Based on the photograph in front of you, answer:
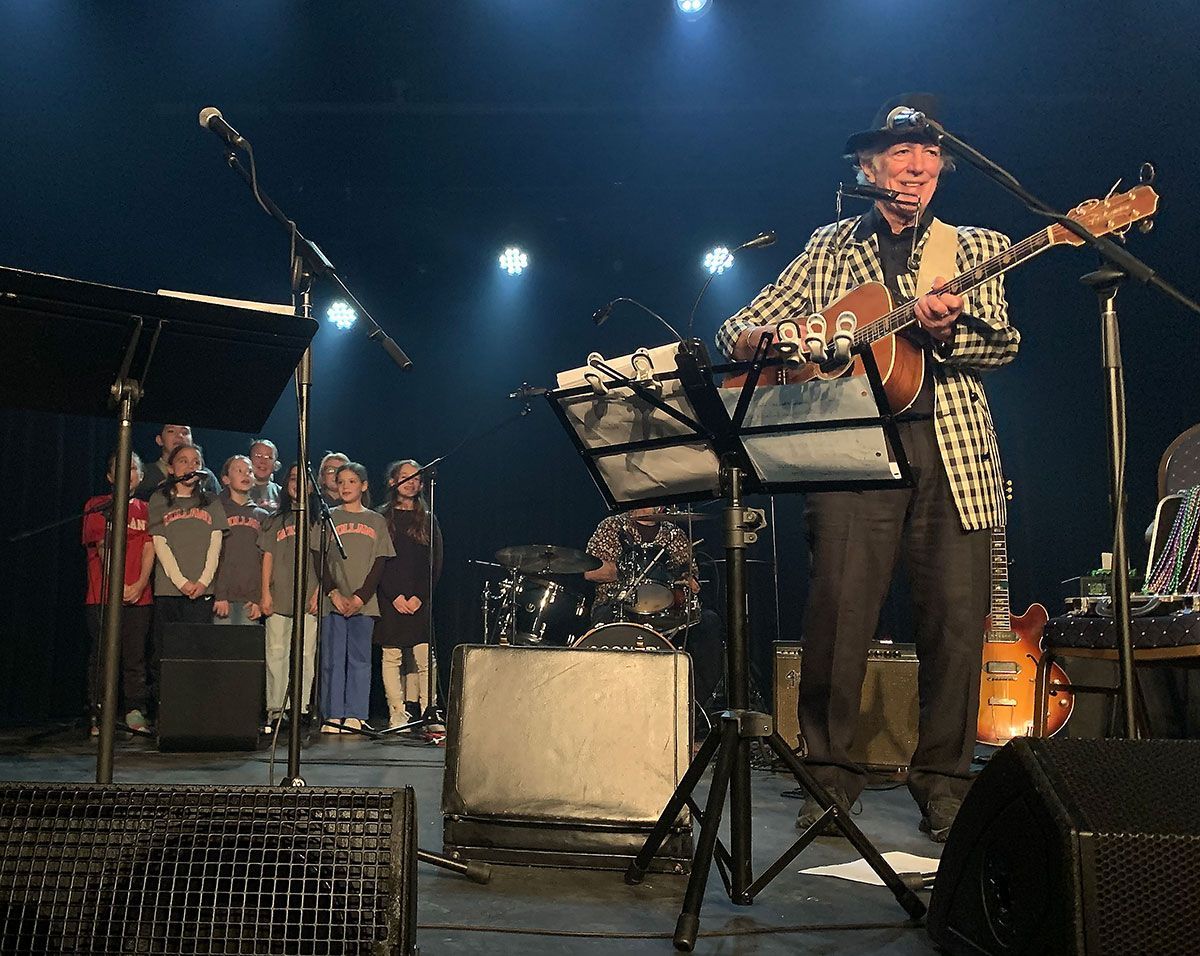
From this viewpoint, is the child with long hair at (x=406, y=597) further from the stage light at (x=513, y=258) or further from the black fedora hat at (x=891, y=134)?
the black fedora hat at (x=891, y=134)

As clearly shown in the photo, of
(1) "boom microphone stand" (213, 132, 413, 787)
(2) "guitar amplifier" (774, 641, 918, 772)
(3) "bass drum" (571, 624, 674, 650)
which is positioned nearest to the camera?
(1) "boom microphone stand" (213, 132, 413, 787)

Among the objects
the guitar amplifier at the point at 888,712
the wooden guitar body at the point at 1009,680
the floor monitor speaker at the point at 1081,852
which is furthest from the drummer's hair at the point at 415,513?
the floor monitor speaker at the point at 1081,852

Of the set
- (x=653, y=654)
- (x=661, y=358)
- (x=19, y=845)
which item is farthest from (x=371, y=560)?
(x=19, y=845)

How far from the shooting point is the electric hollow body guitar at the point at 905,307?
2.81m

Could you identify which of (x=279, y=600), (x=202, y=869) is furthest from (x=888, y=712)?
(x=279, y=600)

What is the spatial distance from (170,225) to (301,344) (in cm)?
652

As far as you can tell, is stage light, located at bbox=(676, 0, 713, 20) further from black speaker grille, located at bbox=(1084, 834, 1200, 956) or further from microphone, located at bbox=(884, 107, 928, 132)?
black speaker grille, located at bbox=(1084, 834, 1200, 956)

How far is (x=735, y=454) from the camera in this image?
2.38m

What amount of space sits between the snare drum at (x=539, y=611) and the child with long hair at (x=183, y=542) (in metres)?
1.98

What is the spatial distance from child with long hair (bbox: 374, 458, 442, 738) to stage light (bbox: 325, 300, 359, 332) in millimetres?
2461

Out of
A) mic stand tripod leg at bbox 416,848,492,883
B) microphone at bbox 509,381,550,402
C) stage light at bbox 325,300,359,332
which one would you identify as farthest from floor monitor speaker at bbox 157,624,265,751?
stage light at bbox 325,300,359,332

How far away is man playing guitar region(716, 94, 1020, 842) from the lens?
320 centimetres

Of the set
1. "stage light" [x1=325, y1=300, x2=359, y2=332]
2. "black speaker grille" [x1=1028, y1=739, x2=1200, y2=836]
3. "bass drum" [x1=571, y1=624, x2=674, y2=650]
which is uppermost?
"stage light" [x1=325, y1=300, x2=359, y2=332]

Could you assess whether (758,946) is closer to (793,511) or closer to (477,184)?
(793,511)
